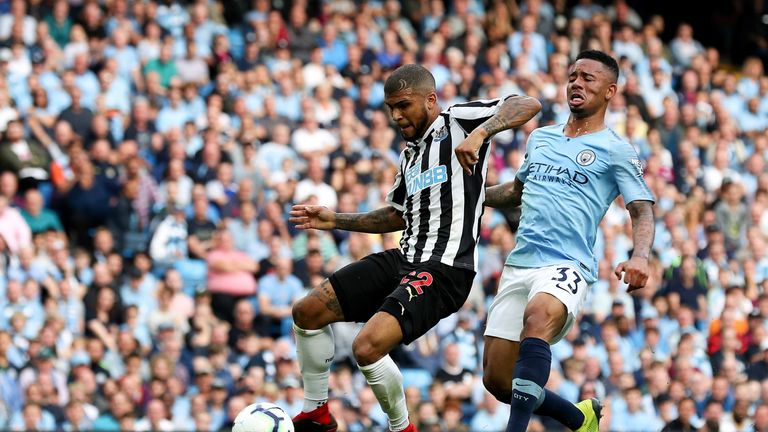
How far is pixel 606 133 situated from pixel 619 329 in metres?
8.37

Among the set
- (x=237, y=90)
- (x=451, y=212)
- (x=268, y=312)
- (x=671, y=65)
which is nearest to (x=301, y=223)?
(x=451, y=212)

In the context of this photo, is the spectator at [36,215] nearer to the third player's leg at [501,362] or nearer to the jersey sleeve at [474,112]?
the jersey sleeve at [474,112]

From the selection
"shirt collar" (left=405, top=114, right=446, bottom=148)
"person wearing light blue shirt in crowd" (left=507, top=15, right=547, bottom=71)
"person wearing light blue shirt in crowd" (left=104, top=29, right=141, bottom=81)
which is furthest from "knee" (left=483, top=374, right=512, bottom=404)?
"person wearing light blue shirt in crowd" (left=507, top=15, right=547, bottom=71)

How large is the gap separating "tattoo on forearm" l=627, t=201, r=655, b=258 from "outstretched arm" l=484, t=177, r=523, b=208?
35.2 inches

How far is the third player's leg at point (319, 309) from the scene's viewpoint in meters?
9.14

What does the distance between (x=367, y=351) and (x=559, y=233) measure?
1.42 m

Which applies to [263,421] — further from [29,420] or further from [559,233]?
[29,420]

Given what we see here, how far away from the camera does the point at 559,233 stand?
348 inches

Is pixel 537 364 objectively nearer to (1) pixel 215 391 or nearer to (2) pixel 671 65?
(1) pixel 215 391

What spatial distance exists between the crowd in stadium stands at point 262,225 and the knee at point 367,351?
5.50 meters

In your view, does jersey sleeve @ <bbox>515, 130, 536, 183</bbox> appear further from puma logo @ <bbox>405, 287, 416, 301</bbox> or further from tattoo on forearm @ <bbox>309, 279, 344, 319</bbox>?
tattoo on forearm @ <bbox>309, 279, 344, 319</bbox>

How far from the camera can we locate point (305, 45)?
19.9 metres

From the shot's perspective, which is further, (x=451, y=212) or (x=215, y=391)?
(x=215, y=391)

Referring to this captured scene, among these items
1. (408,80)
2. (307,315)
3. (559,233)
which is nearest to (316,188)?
(307,315)
